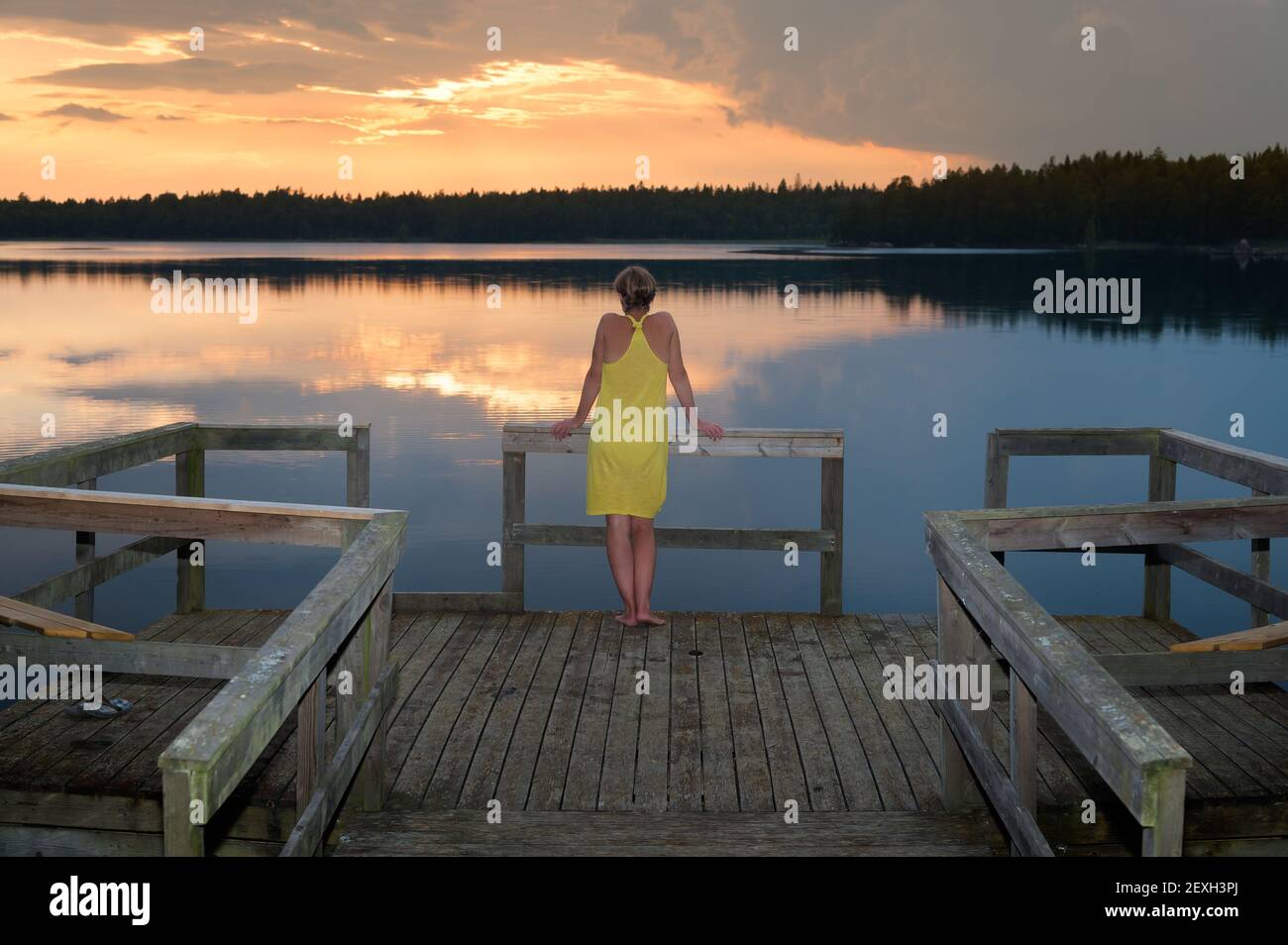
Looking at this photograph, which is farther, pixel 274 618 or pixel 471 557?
pixel 471 557

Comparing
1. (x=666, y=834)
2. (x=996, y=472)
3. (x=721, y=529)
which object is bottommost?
(x=666, y=834)

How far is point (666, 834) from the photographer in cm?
431

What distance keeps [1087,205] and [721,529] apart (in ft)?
388

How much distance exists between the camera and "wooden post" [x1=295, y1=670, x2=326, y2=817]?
344 centimetres

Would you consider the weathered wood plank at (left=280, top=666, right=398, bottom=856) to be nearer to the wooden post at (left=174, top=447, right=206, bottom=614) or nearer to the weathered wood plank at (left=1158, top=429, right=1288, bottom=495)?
the wooden post at (left=174, top=447, right=206, bottom=614)

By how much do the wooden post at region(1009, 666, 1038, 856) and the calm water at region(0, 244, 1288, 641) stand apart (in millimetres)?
8988

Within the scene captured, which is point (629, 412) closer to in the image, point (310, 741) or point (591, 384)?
point (591, 384)

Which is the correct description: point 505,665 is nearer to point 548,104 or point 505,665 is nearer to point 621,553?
point 621,553

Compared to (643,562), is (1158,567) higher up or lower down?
lower down

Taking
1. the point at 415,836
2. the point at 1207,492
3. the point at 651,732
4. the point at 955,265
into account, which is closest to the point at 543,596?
the point at 651,732

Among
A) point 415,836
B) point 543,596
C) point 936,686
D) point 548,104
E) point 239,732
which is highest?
point 548,104

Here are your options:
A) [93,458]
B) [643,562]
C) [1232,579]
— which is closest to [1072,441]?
[1232,579]

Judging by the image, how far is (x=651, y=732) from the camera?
5.29 meters

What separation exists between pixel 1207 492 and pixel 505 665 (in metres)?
13.6
